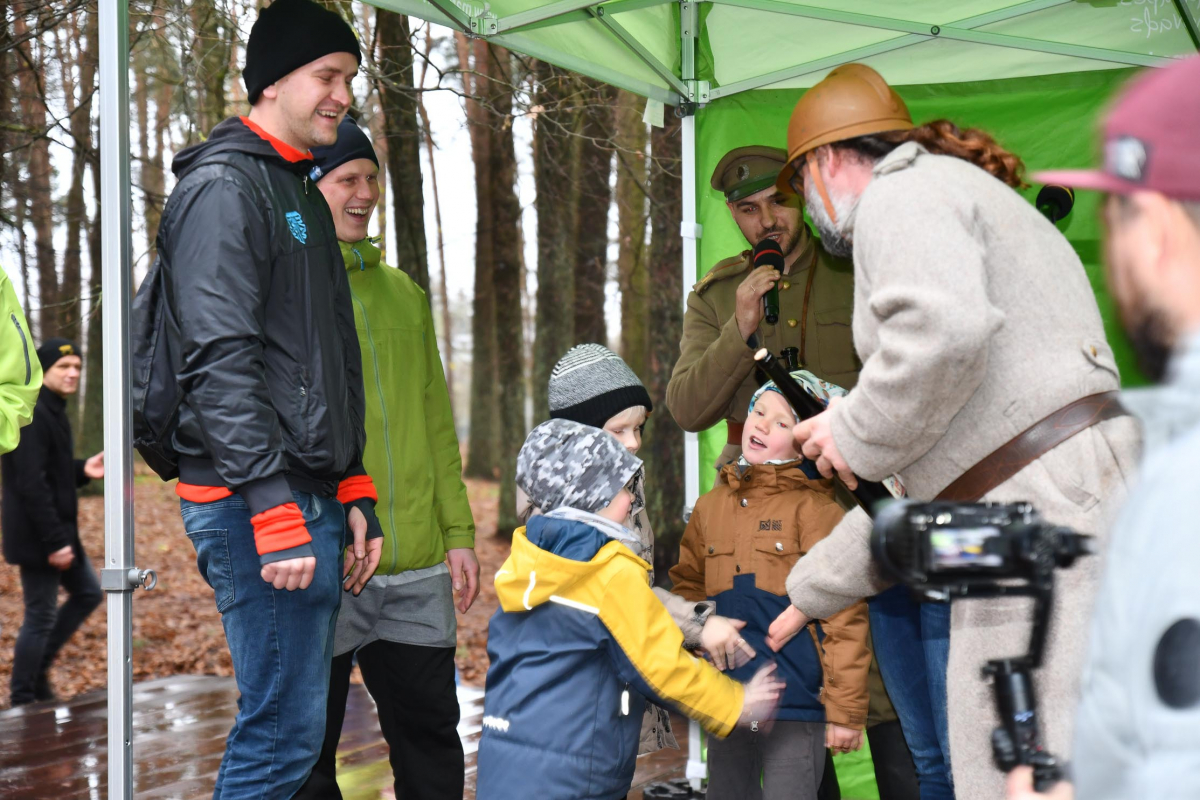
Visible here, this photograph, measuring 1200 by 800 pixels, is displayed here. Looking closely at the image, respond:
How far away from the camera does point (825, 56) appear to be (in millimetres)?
4449

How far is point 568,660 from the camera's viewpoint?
2.65 m

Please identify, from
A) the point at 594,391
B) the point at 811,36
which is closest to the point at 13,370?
the point at 594,391

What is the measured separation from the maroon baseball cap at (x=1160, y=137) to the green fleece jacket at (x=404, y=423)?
260 cm

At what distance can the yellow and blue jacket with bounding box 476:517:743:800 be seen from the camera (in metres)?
2.61

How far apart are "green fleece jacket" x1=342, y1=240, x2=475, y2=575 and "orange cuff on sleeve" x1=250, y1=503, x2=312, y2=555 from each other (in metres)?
0.95

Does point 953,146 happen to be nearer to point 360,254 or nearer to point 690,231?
point 360,254

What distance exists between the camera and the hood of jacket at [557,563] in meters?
2.62

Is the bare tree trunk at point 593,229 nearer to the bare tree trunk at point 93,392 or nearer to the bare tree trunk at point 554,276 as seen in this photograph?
the bare tree trunk at point 554,276

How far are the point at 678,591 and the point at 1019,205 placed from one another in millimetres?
1685

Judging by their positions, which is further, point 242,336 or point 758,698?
point 758,698

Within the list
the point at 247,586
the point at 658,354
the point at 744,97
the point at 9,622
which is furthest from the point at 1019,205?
the point at 9,622

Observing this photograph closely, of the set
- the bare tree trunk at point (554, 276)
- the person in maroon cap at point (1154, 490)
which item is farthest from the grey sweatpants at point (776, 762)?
the bare tree trunk at point (554, 276)

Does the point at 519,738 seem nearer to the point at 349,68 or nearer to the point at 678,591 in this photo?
the point at 678,591

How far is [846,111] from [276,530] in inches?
57.3
